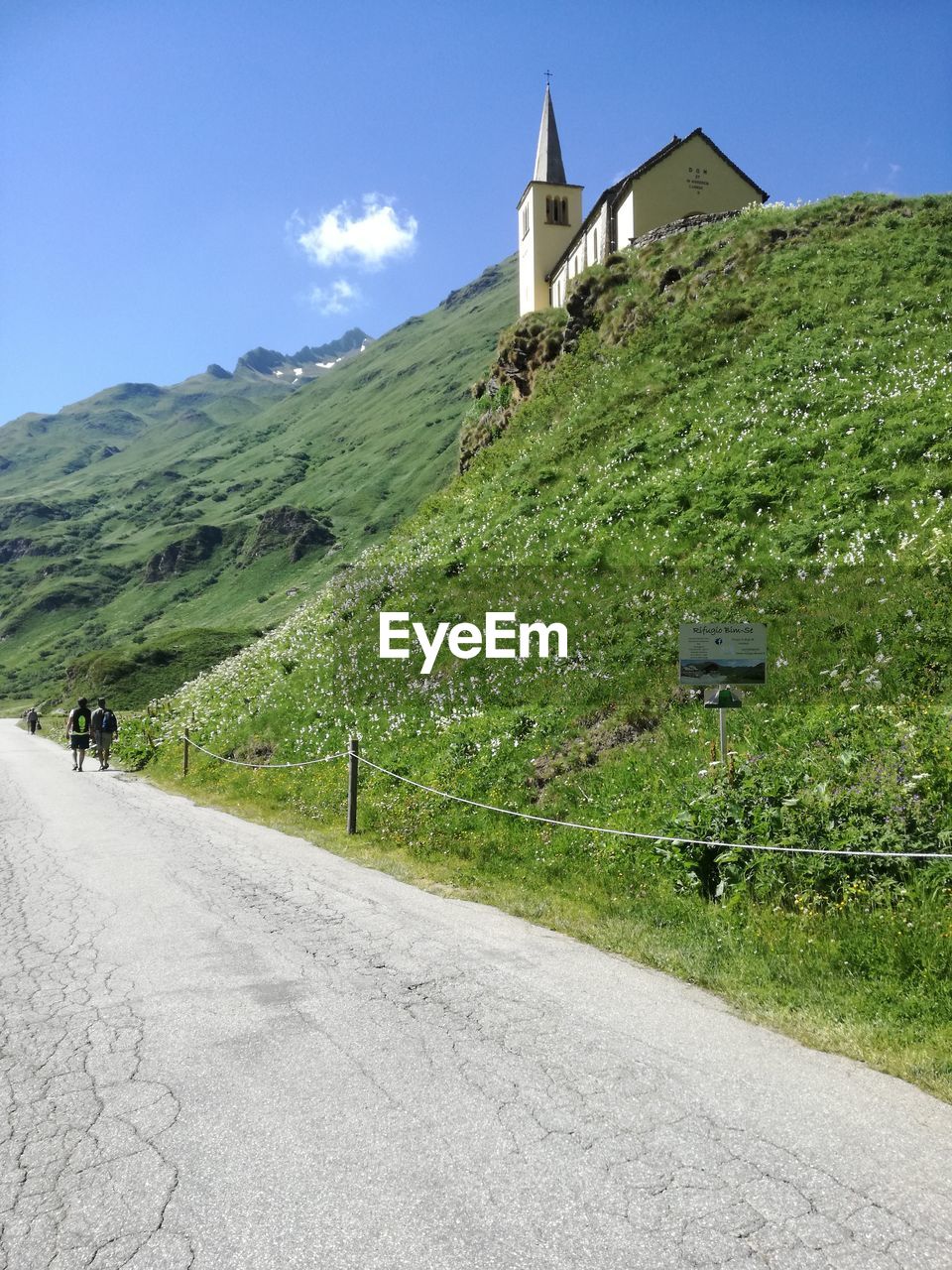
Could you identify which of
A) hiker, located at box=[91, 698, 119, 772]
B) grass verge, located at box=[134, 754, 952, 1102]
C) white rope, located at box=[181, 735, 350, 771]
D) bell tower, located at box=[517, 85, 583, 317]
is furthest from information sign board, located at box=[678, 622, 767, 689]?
bell tower, located at box=[517, 85, 583, 317]

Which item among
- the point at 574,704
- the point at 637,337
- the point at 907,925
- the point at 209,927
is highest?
the point at 637,337

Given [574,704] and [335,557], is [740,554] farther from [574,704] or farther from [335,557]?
[335,557]

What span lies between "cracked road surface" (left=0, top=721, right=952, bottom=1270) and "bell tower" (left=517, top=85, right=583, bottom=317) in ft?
192

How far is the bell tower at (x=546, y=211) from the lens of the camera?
2181 inches

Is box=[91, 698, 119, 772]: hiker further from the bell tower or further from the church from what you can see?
the bell tower

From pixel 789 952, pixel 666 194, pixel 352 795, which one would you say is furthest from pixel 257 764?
pixel 666 194

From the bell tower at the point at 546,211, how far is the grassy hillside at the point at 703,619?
24153 mm

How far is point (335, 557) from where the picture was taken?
139250mm

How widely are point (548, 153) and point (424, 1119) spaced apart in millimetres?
66644

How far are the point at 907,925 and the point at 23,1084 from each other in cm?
705

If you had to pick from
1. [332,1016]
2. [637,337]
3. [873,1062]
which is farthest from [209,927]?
[637,337]

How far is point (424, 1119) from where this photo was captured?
4.32 m

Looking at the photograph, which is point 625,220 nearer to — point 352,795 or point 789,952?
point 352,795

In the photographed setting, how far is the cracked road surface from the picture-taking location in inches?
133
